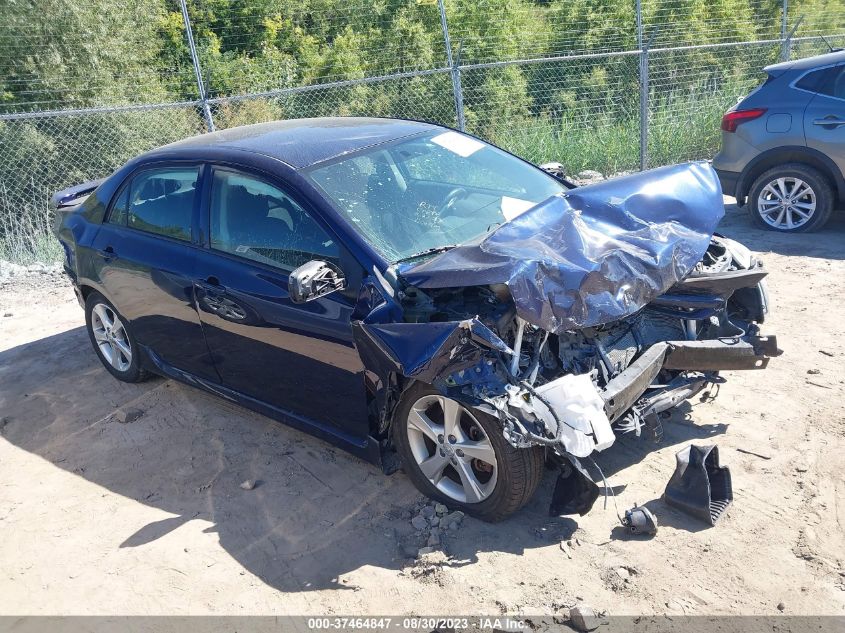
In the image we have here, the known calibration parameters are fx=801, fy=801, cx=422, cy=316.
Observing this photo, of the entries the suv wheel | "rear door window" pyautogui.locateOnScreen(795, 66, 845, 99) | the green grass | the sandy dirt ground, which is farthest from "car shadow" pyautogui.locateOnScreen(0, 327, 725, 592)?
the green grass

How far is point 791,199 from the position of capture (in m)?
7.88

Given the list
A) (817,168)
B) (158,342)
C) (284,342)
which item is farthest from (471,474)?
(817,168)

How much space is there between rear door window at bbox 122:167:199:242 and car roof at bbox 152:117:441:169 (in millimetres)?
176

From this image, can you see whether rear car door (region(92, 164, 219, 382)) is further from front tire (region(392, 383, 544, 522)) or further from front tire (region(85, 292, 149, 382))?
front tire (region(392, 383, 544, 522))

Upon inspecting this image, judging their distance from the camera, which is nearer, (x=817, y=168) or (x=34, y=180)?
(x=817, y=168)

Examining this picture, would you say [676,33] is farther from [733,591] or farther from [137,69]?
[733,591]

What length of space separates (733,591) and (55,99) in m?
11.8

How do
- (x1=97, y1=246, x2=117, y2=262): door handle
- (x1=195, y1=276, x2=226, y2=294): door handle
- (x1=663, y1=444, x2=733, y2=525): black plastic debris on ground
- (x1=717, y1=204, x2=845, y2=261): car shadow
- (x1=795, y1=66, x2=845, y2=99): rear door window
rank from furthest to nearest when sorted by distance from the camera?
(x1=795, y1=66, x2=845, y2=99): rear door window → (x1=717, y1=204, x2=845, y2=261): car shadow → (x1=97, y1=246, x2=117, y2=262): door handle → (x1=195, y1=276, x2=226, y2=294): door handle → (x1=663, y1=444, x2=733, y2=525): black plastic debris on ground

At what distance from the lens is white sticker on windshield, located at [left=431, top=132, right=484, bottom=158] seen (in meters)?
4.98

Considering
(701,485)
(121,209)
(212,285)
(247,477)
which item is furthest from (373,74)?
(701,485)

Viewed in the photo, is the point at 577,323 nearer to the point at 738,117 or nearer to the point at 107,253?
the point at 107,253

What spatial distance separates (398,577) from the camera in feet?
11.8

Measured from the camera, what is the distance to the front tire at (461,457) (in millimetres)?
3627

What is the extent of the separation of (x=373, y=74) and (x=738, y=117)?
24.8ft
